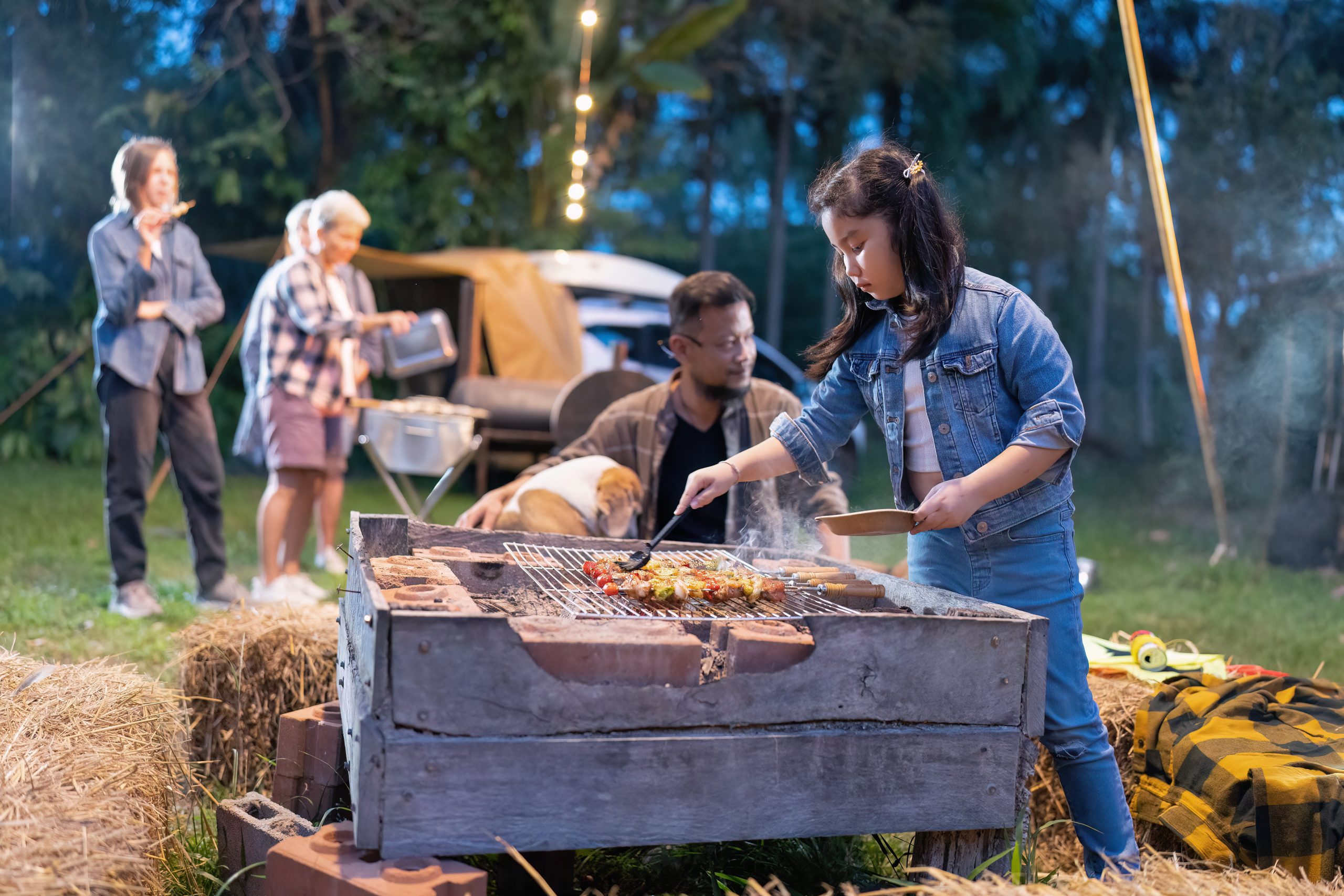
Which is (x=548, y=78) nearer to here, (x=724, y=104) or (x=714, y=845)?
(x=724, y=104)

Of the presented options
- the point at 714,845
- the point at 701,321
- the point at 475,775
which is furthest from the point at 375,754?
the point at 701,321

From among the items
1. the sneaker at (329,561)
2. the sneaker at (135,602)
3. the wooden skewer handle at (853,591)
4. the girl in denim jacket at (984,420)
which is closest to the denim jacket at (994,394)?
the girl in denim jacket at (984,420)

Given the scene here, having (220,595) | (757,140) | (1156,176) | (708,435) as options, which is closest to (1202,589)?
(1156,176)

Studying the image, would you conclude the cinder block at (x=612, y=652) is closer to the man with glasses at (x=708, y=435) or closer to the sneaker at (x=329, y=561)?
the man with glasses at (x=708, y=435)

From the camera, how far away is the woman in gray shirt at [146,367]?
17.0ft

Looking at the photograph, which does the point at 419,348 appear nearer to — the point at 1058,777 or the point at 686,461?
the point at 686,461

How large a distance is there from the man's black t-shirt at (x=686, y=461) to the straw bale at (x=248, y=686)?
126 centimetres

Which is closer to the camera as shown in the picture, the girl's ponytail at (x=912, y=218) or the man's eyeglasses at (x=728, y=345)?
the girl's ponytail at (x=912, y=218)

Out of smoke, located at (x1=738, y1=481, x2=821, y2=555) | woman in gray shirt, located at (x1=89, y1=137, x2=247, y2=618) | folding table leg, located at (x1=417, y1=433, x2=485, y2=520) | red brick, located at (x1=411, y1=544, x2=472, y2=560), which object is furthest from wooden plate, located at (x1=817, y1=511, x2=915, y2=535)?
folding table leg, located at (x1=417, y1=433, x2=485, y2=520)

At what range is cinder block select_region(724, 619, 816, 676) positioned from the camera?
1976mm

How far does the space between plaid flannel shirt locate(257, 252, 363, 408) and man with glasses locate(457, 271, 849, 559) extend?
219 centimetres

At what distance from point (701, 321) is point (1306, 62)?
34.0 feet

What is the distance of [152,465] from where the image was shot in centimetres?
544

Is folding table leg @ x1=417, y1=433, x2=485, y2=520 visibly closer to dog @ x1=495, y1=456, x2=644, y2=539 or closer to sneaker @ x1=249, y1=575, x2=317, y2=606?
sneaker @ x1=249, y1=575, x2=317, y2=606
